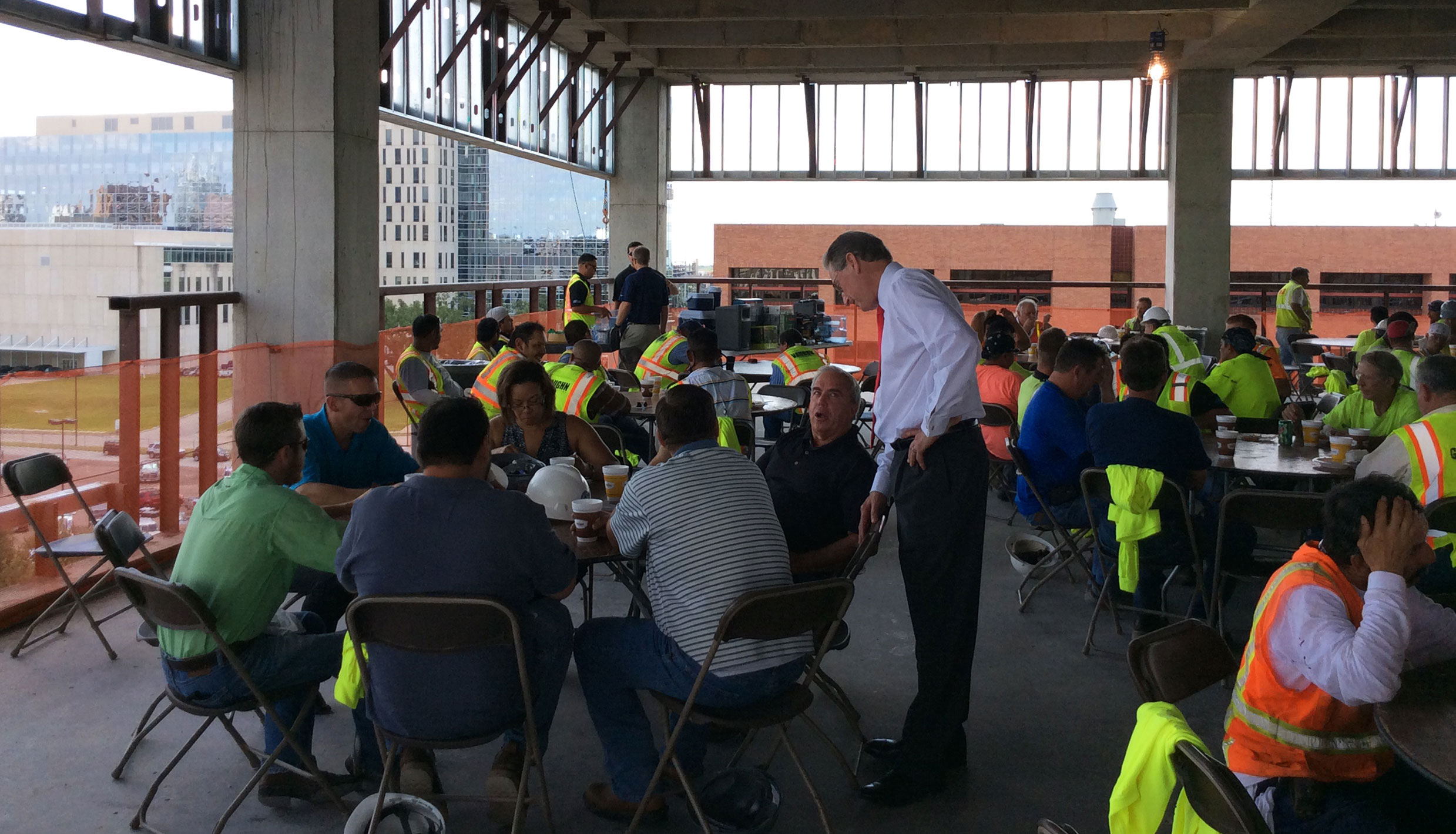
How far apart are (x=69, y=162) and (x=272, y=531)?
68.8ft

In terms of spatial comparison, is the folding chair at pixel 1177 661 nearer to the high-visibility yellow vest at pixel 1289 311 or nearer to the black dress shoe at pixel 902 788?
the black dress shoe at pixel 902 788

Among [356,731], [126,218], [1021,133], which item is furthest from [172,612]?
[126,218]

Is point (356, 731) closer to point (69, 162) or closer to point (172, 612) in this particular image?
point (172, 612)

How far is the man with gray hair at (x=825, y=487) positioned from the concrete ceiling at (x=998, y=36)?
874 centimetres

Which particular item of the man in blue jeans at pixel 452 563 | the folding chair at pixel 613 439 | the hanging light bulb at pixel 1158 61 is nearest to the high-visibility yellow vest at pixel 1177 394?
the folding chair at pixel 613 439

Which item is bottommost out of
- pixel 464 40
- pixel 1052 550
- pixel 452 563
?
pixel 1052 550

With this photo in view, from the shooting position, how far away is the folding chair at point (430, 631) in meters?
2.57

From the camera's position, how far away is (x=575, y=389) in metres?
5.92

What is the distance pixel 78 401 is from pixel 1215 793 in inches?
203

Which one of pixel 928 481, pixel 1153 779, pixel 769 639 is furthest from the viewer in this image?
pixel 928 481

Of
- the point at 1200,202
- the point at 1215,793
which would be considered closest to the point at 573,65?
the point at 1200,202

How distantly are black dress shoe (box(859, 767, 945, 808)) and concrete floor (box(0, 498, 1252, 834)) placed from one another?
4 cm

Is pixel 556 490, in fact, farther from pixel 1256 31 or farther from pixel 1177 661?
pixel 1256 31

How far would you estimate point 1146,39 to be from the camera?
1376 centimetres
